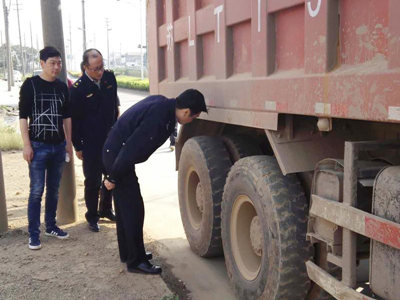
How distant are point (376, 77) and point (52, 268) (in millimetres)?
3076

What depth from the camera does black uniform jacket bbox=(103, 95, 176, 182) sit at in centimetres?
343

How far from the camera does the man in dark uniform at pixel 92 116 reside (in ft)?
15.4

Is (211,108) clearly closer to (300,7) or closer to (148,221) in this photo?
(300,7)

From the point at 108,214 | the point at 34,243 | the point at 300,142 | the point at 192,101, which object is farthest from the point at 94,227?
the point at 300,142

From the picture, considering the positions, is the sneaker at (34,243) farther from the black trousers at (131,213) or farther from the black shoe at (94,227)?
the black trousers at (131,213)

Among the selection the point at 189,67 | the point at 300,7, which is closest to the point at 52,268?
the point at 189,67

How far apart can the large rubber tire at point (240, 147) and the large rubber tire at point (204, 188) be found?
61 mm

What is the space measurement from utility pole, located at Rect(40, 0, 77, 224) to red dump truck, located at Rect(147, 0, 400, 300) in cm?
153

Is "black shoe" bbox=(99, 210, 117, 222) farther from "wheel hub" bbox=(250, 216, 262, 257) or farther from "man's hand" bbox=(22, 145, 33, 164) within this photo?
"wheel hub" bbox=(250, 216, 262, 257)

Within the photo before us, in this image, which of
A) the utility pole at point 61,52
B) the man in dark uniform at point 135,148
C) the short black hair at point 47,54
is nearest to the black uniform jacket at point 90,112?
the utility pole at point 61,52

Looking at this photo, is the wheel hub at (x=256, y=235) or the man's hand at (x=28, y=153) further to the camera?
the man's hand at (x=28, y=153)

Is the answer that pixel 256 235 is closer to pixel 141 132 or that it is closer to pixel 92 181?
pixel 141 132

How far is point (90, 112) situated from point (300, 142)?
2563 mm

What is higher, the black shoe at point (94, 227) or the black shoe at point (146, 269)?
the black shoe at point (94, 227)
